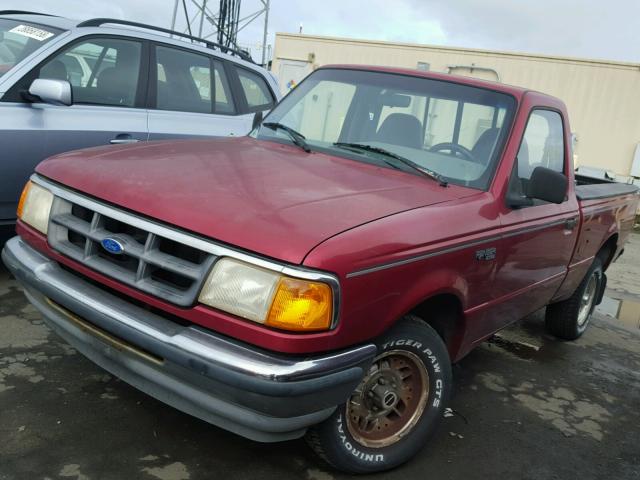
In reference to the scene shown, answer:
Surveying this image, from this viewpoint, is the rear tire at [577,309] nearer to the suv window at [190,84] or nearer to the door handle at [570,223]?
the door handle at [570,223]

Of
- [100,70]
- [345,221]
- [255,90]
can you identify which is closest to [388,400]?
[345,221]

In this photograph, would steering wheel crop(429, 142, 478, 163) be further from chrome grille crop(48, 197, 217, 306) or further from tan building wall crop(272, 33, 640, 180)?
tan building wall crop(272, 33, 640, 180)

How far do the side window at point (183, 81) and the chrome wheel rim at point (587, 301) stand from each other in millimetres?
3785

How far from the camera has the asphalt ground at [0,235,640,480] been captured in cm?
263

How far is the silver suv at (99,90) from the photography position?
423 centimetres

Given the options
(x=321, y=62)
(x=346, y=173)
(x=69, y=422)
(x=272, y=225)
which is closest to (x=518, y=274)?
(x=346, y=173)

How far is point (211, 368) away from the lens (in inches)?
82.9

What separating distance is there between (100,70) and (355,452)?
3772 millimetres

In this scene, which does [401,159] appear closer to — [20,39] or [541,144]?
[541,144]

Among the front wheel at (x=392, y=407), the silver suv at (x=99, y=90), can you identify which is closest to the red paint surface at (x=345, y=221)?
the front wheel at (x=392, y=407)

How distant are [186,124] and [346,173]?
277cm

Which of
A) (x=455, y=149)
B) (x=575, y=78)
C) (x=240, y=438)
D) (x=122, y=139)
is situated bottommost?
(x=240, y=438)

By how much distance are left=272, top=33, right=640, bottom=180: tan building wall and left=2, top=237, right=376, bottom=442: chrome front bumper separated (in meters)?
16.4

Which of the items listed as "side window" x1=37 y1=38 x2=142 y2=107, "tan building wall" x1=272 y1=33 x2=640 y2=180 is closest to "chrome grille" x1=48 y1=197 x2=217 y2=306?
"side window" x1=37 y1=38 x2=142 y2=107
